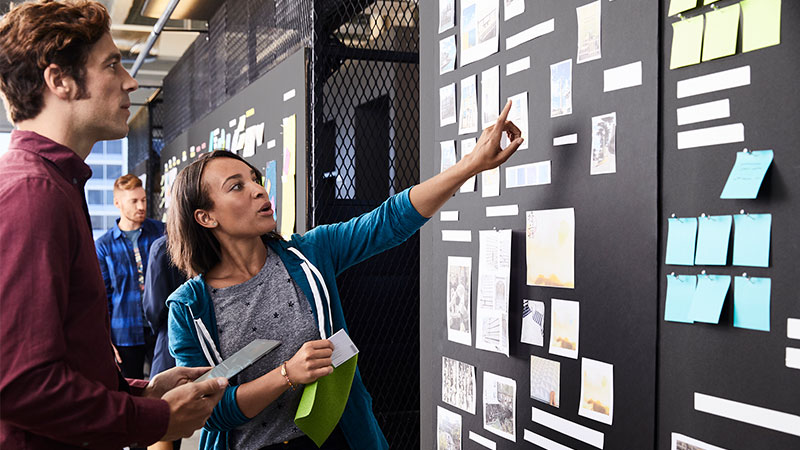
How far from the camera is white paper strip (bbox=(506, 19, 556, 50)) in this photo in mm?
1935

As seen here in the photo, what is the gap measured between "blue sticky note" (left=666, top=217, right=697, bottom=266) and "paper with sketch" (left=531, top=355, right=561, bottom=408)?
1.61 feet

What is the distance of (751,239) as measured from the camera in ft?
4.54

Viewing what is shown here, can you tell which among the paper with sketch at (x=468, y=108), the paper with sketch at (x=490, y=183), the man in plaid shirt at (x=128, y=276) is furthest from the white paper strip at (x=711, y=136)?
the man in plaid shirt at (x=128, y=276)

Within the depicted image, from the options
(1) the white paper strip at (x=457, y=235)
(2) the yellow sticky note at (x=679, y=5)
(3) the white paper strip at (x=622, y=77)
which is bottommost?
(1) the white paper strip at (x=457, y=235)

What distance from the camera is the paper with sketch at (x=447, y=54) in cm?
241

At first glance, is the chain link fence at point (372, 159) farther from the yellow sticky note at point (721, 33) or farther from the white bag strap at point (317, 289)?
the yellow sticky note at point (721, 33)

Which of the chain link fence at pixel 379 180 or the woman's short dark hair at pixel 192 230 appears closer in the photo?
the woman's short dark hair at pixel 192 230

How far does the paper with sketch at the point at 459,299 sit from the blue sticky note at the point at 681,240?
0.83 m

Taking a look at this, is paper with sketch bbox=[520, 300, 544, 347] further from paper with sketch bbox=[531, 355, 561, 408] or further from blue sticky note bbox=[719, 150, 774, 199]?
blue sticky note bbox=[719, 150, 774, 199]

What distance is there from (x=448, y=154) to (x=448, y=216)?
0.67 ft

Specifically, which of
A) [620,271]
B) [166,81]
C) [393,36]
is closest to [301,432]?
[620,271]

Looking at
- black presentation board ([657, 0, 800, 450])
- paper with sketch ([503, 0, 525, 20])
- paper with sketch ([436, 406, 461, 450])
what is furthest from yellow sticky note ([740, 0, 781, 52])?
paper with sketch ([436, 406, 461, 450])

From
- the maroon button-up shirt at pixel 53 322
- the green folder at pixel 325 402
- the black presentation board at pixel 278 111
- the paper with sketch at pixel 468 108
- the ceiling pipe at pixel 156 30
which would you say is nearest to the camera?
the maroon button-up shirt at pixel 53 322

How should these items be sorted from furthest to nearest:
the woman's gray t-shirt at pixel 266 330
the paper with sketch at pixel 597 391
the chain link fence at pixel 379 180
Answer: the chain link fence at pixel 379 180 < the woman's gray t-shirt at pixel 266 330 < the paper with sketch at pixel 597 391
